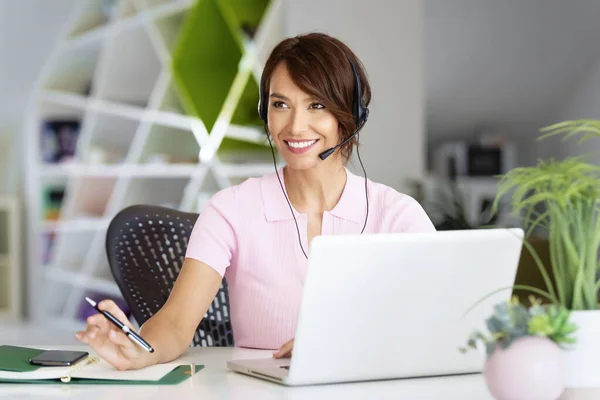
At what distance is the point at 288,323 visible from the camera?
6.64ft

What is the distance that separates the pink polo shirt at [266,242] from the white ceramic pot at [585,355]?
69cm

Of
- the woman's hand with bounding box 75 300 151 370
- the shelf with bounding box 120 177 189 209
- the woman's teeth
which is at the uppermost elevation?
the shelf with bounding box 120 177 189 209

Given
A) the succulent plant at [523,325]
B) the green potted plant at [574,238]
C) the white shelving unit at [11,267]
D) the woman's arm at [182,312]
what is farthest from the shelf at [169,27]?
the succulent plant at [523,325]

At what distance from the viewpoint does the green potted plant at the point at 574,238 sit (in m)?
1.30

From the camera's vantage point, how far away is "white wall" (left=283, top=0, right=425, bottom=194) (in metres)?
4.65

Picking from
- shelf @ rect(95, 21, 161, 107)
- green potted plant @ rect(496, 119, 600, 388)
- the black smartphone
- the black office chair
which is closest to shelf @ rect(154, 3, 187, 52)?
shelf @ rect(95, 21, 161, 107)

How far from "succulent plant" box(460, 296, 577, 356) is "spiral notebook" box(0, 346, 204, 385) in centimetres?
55

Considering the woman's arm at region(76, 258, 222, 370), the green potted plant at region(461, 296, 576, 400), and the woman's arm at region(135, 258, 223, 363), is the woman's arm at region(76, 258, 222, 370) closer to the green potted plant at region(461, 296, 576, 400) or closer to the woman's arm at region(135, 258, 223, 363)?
the woman's arm at region(135, 258, 223, 363)

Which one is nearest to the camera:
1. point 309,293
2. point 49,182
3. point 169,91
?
point 309,293

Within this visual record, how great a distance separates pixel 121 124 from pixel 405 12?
2.08 m

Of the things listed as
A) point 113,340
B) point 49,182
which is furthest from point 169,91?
point 113,340

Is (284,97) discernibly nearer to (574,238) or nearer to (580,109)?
(574,238)

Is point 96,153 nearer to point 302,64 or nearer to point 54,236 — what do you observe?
point 54,236

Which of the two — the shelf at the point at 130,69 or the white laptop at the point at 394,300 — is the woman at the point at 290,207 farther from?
the shelf at the point at 130,69
